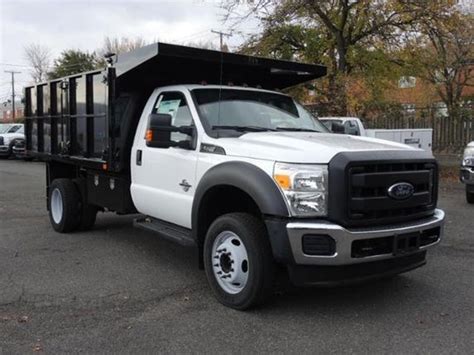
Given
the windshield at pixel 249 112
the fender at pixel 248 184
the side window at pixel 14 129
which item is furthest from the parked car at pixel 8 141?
the fender at pixel 248 184

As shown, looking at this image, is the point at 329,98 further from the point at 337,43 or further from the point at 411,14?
the point at 411,14

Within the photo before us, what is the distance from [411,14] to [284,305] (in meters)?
13.9

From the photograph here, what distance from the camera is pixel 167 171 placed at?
582 cm

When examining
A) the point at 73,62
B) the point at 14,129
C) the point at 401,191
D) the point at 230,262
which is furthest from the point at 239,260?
the point at 73,62

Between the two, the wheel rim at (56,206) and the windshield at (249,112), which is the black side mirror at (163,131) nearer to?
the windshield at (249,112)

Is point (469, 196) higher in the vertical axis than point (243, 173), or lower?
lower

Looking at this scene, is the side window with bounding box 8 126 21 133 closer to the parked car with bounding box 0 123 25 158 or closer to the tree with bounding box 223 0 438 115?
the parked car with bounding box 0 123 25 158

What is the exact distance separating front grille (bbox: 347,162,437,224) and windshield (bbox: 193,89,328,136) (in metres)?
1.51

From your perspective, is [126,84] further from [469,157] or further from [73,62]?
[73,62]

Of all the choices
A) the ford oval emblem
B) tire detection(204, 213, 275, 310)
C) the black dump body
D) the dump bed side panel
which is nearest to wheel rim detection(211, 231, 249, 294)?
tire detection(204, 213, 275, 310)

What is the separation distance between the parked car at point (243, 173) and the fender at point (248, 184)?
0.03ft

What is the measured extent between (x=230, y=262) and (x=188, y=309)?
1.83 ft

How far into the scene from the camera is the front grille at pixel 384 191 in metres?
4.36

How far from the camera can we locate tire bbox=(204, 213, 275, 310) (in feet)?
14.9
